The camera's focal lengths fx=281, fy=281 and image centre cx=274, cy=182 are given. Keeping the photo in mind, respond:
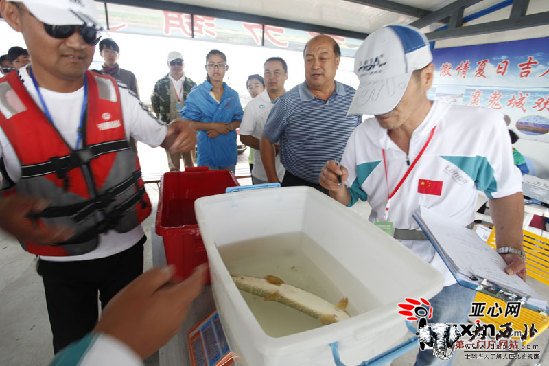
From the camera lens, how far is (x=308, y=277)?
0.83 m

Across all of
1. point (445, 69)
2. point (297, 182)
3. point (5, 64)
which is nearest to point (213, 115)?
point (297, 182)

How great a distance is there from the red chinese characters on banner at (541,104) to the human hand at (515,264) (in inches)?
132

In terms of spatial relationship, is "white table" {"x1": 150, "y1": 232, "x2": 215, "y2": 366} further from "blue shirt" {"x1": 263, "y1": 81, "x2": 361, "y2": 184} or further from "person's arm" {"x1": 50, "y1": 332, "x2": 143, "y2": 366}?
"blue shirt" {"x1": 263, "y1": 81, "x2": 361, "y2": 184}

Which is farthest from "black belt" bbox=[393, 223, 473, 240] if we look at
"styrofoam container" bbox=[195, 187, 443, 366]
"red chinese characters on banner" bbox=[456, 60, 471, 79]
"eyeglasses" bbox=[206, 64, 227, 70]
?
"red chinese characters on banner" bbox=[456, 60, 471, 79]

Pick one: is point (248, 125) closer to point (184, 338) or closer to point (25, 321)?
point (184, 338)

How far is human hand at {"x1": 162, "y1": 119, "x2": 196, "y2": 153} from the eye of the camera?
1.08 metres

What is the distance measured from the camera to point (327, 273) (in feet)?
2.72

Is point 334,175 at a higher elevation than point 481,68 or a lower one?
lower

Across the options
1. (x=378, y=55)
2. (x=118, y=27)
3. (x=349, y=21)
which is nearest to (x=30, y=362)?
(x=378, y=55)

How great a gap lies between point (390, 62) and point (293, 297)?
78 centimetres

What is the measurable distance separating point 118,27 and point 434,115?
14.9 ft

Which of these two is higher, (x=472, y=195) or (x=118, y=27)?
(x=118, y=27)

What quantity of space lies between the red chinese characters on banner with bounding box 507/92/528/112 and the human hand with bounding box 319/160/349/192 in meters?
3.69

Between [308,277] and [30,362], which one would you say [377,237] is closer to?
[308,277]
